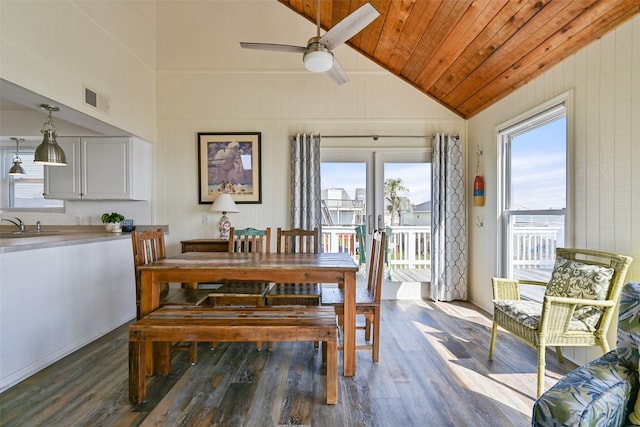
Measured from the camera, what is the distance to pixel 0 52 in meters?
2.12

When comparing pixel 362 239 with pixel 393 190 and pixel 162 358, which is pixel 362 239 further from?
pixel 162 358

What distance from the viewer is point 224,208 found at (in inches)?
150

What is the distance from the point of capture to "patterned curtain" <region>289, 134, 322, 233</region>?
4.02 metres

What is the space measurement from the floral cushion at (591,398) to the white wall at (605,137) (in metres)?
1.30

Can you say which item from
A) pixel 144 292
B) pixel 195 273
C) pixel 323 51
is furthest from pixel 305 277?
pixel 323 51

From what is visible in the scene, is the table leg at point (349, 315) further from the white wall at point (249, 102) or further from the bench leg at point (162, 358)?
the white wall at point (249, 102)

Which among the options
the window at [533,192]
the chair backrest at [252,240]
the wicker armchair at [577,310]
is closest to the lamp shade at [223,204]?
the chair backrest at [252,240]

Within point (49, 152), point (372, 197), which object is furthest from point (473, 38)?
point (49, 152)

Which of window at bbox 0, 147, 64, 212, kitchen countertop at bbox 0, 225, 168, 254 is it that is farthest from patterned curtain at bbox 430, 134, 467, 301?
window at bbox 0, 147, 64, 212

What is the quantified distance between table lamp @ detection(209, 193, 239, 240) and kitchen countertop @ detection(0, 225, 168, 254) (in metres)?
0.86

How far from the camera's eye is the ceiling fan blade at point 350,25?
2.11m

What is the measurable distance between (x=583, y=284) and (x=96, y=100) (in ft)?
14.9

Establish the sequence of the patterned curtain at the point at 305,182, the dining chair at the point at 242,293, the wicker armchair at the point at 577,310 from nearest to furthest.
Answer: the wicker armchair at the point at 577,310 < the dining chair at the point at 242,293 < the patterned curtain at the point at 305,182

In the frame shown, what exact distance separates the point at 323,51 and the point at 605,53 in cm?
207
